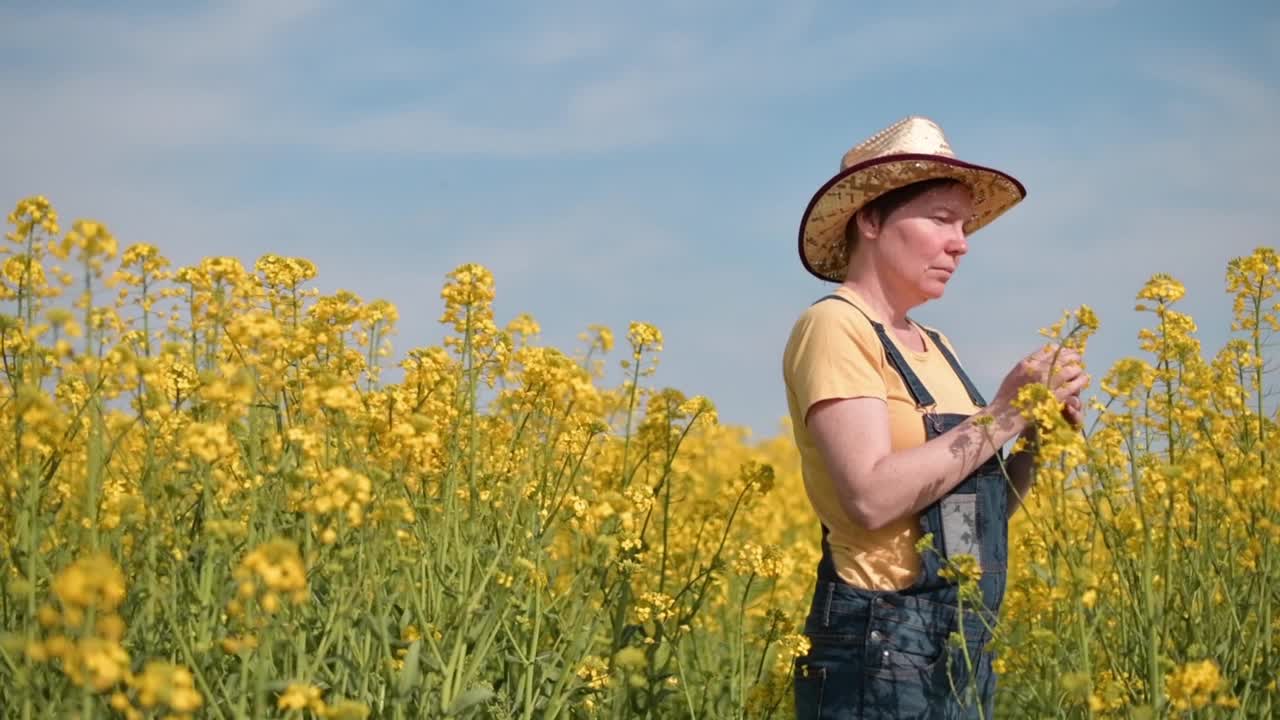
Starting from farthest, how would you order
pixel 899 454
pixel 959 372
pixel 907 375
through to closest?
1. pixel 959 372
2. pixel 907 375
3. pixel 899 454

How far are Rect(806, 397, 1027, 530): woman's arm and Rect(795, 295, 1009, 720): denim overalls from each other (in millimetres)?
146

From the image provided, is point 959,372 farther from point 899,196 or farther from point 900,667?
point 900,667

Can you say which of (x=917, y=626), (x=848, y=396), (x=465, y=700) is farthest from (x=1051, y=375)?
(x=465, y=700)

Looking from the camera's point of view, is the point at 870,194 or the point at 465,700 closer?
the point at 465,700

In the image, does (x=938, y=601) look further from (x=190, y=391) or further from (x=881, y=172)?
(x=190, y=391)

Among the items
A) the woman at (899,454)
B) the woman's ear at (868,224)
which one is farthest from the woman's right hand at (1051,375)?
the woman's ear at (868,224)

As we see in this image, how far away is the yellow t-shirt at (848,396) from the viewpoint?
2922mm

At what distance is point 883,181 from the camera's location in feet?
10.5

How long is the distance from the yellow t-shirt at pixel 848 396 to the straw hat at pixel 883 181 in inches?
12.8

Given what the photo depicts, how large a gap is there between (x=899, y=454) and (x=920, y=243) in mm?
579

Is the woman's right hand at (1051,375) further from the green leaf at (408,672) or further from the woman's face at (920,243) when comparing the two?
the green leaf at (408,672)

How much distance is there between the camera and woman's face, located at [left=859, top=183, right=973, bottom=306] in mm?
3135

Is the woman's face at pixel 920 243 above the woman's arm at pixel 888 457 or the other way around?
above

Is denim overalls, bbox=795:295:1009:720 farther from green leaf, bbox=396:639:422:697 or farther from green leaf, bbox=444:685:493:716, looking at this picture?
green leaf, bbox=396:639:422:697
